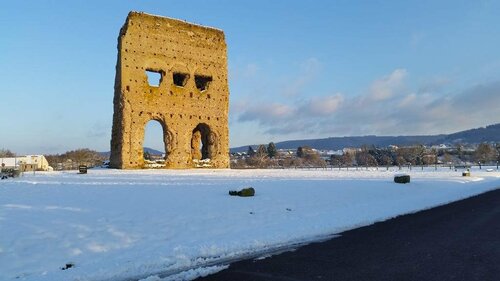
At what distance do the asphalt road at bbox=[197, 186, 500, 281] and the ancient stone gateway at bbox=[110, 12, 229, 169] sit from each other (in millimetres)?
22660

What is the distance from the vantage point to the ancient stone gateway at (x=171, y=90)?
29406mm

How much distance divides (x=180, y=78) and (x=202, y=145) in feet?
20.2

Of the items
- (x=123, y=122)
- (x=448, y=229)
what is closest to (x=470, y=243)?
(x=448, y=229)

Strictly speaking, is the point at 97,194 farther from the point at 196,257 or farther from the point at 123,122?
the point at 123,122

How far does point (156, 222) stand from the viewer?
32.8ft

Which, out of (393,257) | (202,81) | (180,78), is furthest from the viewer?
(202,81)

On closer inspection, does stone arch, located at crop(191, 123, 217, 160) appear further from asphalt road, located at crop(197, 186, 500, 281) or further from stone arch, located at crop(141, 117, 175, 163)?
asphalt road, located at crop(197, 186, 500, 281)

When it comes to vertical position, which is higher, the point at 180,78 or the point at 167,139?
the point at 180,78

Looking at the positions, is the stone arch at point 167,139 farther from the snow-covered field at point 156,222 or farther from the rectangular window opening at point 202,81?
the snow-covered field at point 156,222

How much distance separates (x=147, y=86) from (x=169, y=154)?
5.43 m

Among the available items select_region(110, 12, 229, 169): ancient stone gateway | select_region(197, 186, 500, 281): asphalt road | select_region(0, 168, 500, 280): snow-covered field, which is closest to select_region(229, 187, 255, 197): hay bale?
select_region(0, 168, 500, 280): snow-covered field

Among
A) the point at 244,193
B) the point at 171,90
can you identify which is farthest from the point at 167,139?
the point at 244,193

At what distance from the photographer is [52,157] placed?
103m

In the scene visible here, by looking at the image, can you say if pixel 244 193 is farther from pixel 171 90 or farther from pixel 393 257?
pixel 171 90
